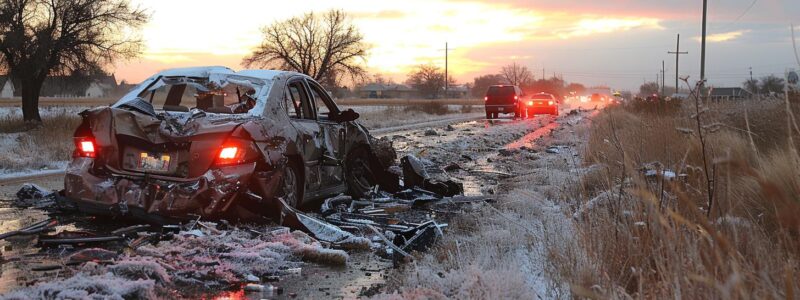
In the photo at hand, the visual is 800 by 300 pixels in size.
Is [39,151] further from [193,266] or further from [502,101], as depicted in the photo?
[502,101]

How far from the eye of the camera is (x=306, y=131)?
669 centimetres

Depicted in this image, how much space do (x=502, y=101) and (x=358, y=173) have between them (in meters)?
29.2

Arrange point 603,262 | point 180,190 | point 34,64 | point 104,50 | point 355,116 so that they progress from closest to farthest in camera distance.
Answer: point 603,262 → point 180,190 → point 355,116 → point 34,64 → point 104,50

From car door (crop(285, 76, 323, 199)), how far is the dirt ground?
1.40 m

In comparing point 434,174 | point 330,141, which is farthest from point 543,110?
point 330,141

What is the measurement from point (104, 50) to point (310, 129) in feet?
75.6

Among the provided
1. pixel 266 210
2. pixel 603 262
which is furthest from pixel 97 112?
pixel 603 262

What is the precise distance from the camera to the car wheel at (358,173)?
25.9 feet

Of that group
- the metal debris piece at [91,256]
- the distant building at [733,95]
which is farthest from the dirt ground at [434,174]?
the distant building at [733,95]

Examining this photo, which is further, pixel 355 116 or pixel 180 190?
pixel 355 116

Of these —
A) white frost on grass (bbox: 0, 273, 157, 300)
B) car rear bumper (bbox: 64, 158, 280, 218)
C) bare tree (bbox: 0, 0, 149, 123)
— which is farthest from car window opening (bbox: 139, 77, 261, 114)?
bare tree (bbox: 0, 0, 149, 123)

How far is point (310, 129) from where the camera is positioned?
22.4 feet

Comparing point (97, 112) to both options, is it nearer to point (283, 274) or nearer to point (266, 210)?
point (266, 210)

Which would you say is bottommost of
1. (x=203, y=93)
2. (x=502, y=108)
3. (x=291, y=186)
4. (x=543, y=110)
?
(x=543, y=110)
